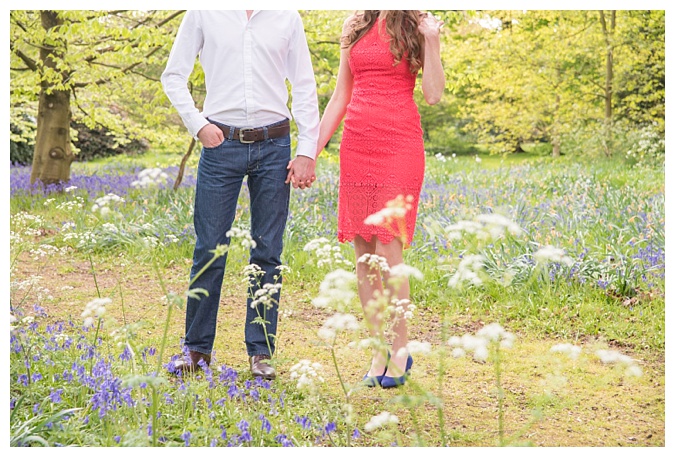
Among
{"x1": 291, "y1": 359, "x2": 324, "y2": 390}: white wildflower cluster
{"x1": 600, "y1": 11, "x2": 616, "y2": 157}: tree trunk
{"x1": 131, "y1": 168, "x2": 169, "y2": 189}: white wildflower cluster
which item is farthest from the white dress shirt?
{"x1": 600, "y1": 11, "x2": 616, "y2": 157}: tree trunk

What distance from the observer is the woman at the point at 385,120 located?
9.89ft

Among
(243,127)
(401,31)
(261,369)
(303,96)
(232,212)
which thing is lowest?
(261,369)

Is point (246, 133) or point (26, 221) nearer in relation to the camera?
point (246, 133)

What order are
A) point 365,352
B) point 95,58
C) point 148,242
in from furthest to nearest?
1. point 95,58
2. point 365,352
3. point 148,242

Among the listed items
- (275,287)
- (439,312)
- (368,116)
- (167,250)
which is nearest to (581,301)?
(439,312)

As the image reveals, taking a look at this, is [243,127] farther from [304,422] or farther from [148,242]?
[304,422]

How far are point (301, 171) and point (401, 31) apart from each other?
2.50 ft

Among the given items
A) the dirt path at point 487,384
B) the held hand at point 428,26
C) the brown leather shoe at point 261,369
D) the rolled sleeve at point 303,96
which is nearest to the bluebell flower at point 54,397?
the dirt path at point 487,384

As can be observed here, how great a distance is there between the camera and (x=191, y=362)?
10.4 feet

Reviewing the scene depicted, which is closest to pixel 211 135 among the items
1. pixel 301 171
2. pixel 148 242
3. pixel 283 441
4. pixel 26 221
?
pixel 301 171

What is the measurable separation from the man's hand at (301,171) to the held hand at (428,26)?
757 mm

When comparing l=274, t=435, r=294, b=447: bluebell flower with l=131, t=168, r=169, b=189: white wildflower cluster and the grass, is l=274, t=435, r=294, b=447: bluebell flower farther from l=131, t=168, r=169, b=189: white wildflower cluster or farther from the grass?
l=131, t=168, r=169, b=189: white wildflower cluster

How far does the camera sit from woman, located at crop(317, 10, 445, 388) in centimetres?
302

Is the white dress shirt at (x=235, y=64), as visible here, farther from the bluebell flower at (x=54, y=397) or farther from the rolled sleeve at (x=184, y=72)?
the bluebell flower at (x=54, y=397)
